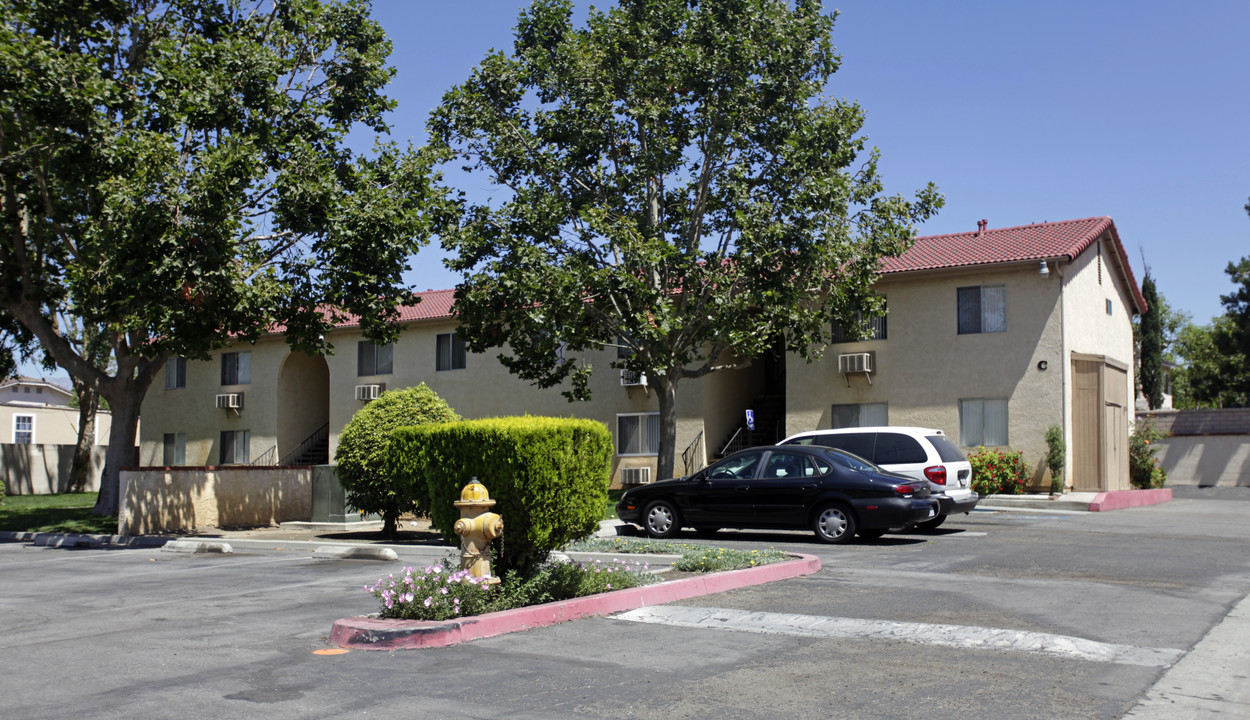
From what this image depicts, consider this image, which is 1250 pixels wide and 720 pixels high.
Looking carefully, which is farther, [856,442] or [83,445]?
[83,445]

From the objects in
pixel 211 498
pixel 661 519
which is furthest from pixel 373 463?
pixel 661 519

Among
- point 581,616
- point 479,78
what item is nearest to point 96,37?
point 479,78

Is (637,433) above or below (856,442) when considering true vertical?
above

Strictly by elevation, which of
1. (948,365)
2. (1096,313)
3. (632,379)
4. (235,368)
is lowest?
(632,379)

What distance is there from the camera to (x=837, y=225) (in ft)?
76.3

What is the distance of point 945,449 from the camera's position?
18.1 meters

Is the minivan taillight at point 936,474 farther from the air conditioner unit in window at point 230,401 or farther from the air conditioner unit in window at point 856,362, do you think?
the air conditioner unit in window at point 230,401

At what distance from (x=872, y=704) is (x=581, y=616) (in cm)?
358

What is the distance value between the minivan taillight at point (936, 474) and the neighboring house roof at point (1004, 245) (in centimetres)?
1009

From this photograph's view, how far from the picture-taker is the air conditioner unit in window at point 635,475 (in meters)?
30.1

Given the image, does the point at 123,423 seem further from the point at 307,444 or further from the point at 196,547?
the point at 307,444

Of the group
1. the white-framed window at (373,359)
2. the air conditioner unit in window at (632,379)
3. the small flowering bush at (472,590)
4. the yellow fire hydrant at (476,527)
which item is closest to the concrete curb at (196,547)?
the small flowering bush at (472,590)

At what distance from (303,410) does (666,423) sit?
17983mm

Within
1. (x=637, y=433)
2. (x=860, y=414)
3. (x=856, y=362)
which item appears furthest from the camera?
(x=637, y=433)
